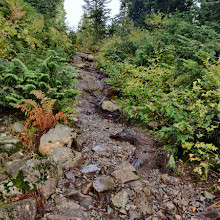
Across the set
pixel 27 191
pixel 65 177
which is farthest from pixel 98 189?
pixel 27 191

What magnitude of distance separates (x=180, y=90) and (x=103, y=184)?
3.30 m

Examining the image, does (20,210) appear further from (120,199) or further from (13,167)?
(120,199)

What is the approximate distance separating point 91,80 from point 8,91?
5628 mm

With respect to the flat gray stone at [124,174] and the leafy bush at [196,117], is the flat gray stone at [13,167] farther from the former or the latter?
the leafy bush at [196,117]

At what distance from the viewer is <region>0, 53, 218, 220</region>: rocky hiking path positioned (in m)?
1.90

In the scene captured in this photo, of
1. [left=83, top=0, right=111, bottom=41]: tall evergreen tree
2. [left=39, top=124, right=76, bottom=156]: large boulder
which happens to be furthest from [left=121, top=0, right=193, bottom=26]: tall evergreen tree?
[left=39, top=124, right=76, bottom=156]: large boulder

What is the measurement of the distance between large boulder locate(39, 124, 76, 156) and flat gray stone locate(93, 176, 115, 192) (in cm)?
120

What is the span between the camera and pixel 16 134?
11.0 feet

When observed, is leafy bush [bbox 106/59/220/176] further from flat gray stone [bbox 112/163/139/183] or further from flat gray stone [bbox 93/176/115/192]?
flat gray stone [bbox 93/176/115/192]

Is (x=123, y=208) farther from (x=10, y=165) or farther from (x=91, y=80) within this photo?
(x=91, y=80)

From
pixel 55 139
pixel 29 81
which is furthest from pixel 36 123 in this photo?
pixel 29 81

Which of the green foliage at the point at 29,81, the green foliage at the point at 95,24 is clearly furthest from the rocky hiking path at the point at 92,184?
the green foliage at the point at 95,24

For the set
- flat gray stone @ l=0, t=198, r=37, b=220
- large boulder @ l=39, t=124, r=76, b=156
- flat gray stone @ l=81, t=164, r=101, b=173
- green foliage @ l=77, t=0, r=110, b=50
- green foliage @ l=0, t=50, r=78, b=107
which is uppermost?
green foliage @ l=77, t=0, r=110, b=50

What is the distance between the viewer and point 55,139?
3.14 metres
